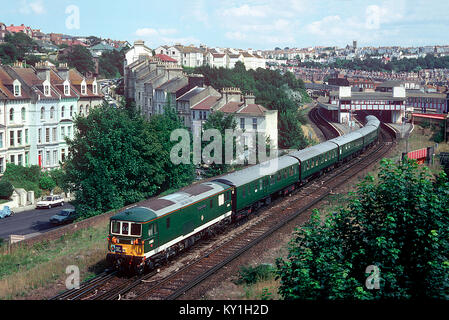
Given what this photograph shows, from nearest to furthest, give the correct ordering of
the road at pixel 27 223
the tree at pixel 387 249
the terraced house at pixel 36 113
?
the tree at pixel 387 249
the road at pixel 27 223
the terraced house at pixel 36 113

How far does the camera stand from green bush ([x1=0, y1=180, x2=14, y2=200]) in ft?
145

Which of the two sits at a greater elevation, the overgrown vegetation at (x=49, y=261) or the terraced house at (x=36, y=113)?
the terraced house at (x=36, y=113)

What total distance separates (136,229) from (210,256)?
4.54 metres

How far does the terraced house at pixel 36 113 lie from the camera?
49.5 meters

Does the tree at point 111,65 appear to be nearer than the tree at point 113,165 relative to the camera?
No

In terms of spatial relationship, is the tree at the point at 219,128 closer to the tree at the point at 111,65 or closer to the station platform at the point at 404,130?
the station platform at the point at 404,130

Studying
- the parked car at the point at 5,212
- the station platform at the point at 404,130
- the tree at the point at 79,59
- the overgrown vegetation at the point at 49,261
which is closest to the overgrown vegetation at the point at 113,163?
the overgrown vegetation at the point at 49,261

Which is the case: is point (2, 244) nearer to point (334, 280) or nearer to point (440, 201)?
point (334, 280)

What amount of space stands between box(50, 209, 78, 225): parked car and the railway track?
54.4ft

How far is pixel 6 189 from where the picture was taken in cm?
4441

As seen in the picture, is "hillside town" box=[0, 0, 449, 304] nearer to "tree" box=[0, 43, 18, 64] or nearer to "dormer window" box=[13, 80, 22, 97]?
"dormer window" box=[13, 80, 22, 97]

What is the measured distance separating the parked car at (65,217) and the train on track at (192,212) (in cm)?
1627

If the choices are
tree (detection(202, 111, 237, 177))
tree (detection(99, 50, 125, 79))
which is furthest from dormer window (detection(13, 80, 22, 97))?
tree (detection(99, 50, 125, 79))
